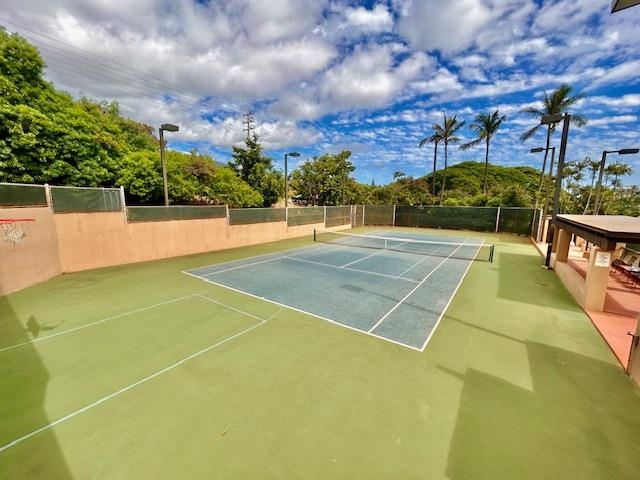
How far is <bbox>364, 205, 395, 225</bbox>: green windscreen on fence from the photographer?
29.2 metres

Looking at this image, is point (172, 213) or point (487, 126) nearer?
point (172, 213)

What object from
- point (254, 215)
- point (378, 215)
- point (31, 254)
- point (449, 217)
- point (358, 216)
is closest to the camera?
point (31, 254)

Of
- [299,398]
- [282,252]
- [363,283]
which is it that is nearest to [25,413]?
[299,398]

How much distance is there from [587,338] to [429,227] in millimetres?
22772

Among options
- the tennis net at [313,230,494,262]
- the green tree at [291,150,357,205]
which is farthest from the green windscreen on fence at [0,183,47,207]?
the green tree at [291,150,357,205]

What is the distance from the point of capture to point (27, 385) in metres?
4.13

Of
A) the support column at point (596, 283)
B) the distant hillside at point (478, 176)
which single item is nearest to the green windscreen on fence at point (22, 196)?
the support column at point (596, 283)

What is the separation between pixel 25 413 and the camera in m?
3.58

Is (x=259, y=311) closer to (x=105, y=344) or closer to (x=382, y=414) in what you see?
(x=105, y=344)

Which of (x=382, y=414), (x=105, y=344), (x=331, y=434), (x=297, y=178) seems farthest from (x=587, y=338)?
(x=297, y=178)

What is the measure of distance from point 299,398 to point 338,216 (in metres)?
22.5

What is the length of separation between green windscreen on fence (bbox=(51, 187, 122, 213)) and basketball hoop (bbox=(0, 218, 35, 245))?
138cm

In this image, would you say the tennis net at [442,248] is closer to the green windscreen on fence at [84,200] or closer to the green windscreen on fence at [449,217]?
the green windscreen on fence at [449,217]

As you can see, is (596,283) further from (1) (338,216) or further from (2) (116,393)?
(1) (338,216)
